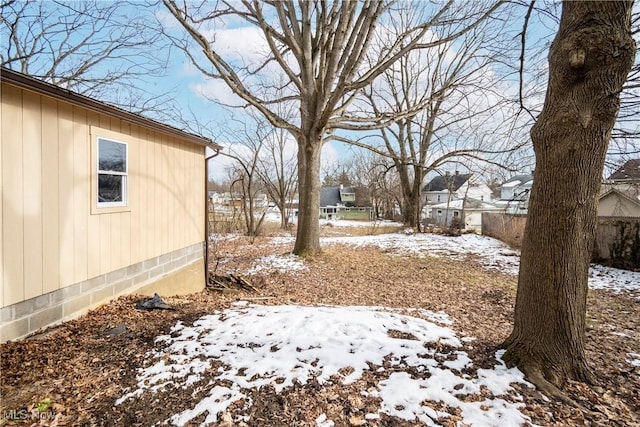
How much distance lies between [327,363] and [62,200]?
11.6ft

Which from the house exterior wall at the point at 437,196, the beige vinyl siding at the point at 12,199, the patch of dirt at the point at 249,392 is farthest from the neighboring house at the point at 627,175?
the house exterior wall at the point at 437,196

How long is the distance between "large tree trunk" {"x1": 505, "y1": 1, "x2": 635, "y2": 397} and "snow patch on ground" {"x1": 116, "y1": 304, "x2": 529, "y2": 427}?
1.34 ft

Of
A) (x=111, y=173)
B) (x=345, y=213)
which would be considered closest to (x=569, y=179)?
(x=111, y=173)

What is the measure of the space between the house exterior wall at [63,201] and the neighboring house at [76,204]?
0.01 metres

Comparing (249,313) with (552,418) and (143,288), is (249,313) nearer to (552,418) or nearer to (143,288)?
(143,288)

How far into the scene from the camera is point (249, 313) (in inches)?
158

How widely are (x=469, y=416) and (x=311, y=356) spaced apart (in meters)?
1.30

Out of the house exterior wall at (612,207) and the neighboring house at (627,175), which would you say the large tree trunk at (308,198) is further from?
the house exterior wall at (612,207)

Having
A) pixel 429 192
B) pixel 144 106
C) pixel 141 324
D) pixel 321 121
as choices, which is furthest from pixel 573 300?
pixel 429 192

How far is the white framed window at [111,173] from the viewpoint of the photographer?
13.9 ft

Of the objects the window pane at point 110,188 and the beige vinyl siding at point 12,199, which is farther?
the window pane at point 110,188

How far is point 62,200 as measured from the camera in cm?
362

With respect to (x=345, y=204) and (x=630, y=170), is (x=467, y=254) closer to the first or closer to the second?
(x=630, y=170)

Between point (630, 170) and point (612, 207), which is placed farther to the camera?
point (612, 207)
